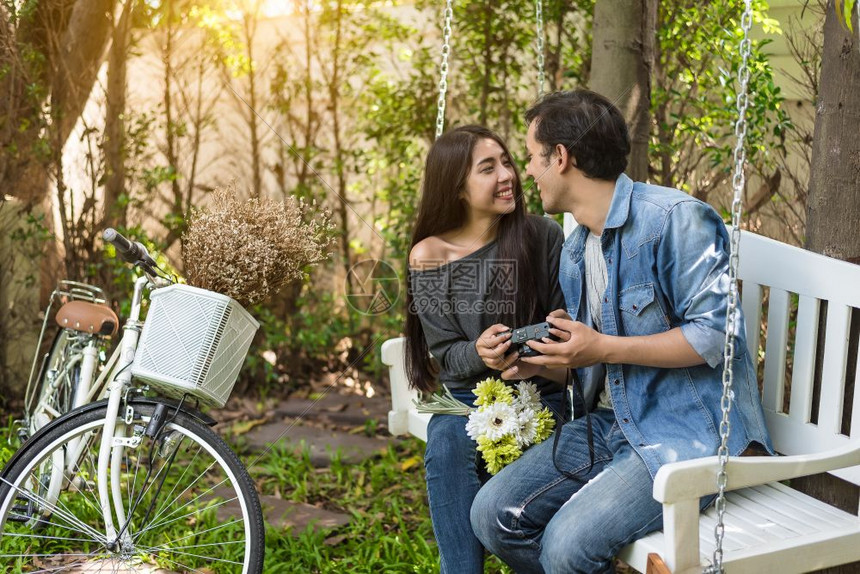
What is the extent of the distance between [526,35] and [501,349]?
2961 millimetres

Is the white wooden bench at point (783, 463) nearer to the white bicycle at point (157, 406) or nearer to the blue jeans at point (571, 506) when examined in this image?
the blue jeans at point (571, 506)

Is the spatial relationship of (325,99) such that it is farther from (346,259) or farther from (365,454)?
(365,454)

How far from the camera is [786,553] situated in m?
2.06

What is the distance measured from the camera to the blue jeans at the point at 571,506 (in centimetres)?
212

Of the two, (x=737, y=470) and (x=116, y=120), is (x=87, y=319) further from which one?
(x=737, y=470)

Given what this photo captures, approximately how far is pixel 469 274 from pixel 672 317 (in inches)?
24.6

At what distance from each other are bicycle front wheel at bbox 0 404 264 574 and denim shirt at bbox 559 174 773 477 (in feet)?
3.66

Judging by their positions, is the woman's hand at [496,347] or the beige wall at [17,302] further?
the beige wall at [17,302]

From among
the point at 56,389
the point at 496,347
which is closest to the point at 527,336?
the point at 496,347

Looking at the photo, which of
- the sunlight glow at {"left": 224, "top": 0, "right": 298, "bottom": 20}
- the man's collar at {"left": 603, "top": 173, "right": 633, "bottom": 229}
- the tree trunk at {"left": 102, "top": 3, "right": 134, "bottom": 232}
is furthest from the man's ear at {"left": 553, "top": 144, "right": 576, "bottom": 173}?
the sunlight glow at {"left": 224, "top": 0, "right": 298, "bottom": 20}

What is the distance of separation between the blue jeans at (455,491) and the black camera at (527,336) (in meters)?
0.31

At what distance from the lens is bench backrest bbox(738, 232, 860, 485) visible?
7.64 feet

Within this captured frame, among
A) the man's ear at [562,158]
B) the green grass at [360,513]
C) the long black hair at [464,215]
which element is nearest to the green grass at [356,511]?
the green grass at [360,513]

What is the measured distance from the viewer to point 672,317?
91.4 inches
